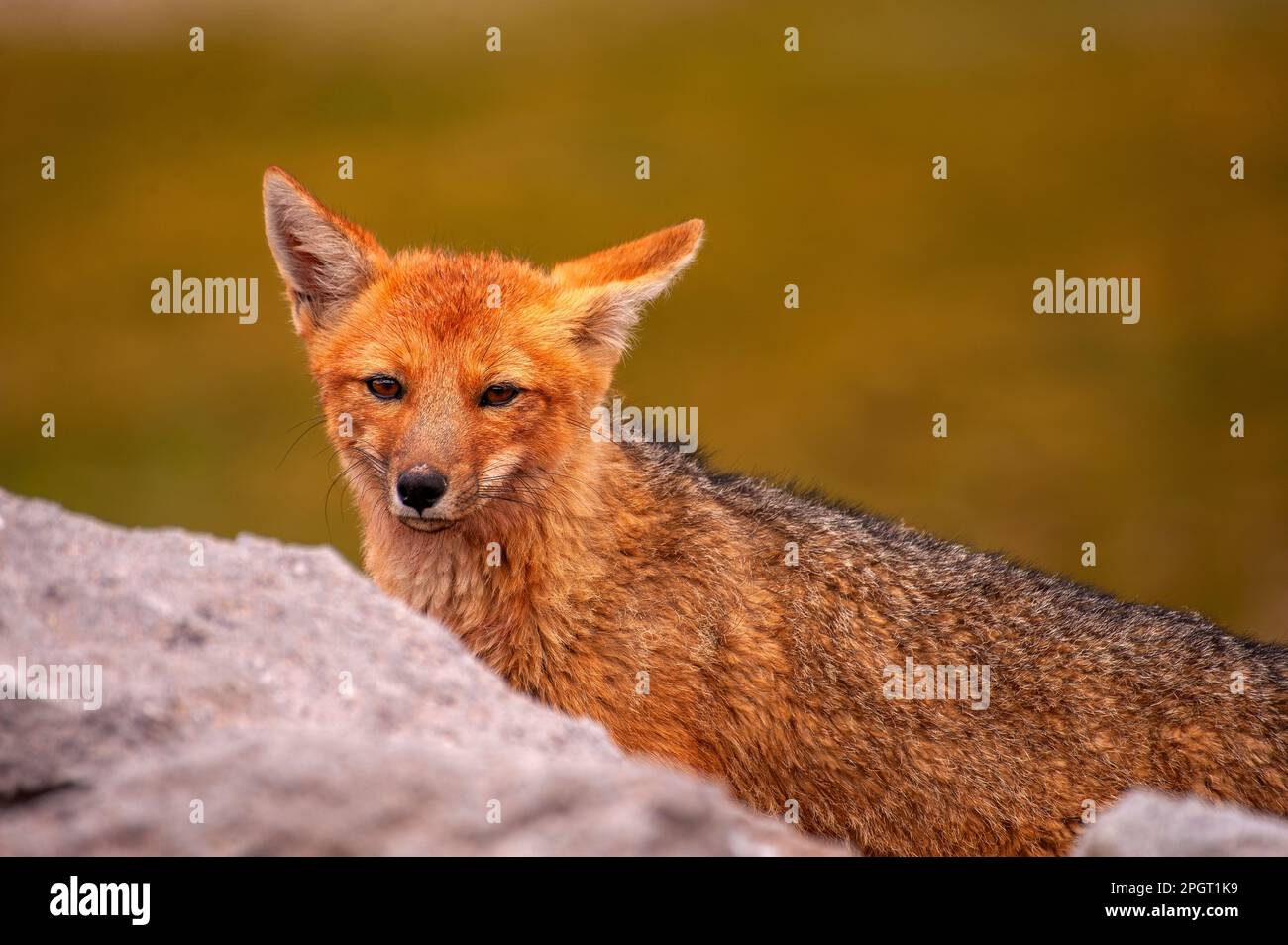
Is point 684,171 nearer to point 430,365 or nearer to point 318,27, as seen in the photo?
point 318,27

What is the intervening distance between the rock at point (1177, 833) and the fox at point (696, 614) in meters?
2.76

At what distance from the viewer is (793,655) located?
29.2 feet

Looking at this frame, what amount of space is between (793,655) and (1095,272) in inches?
1166

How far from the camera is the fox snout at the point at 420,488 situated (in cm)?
814

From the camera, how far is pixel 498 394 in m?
8.87

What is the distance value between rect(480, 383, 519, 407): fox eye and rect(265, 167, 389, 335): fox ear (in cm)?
129

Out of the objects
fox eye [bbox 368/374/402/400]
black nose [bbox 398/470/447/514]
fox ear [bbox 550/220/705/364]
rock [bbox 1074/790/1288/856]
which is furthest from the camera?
fox ear [bbox 550/220/705/364]

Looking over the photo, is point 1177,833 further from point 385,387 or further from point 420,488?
Answer: point 385,387

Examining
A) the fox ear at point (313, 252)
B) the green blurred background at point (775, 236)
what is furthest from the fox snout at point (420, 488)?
the green blurred background at point (775, 236)

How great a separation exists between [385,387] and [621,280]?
1.65m

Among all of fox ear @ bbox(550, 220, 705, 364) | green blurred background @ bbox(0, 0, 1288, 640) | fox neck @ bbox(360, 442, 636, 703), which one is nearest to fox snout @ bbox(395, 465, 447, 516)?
fox neck @ bbox(360, 442, 636, 703)

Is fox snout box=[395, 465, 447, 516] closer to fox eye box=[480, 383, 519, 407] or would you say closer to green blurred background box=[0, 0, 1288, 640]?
fox eye box=[480, 383, 519, 407]

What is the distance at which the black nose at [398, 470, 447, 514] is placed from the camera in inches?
320

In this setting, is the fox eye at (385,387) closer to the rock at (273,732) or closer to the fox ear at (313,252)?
the fox ear at (313,252)
